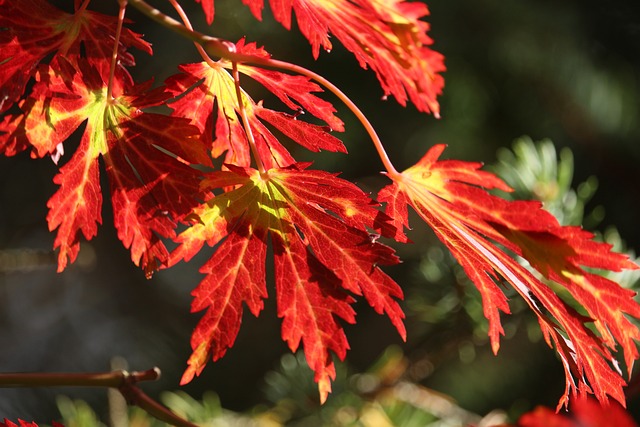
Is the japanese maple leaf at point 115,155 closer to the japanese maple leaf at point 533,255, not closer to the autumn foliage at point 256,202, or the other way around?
the autumn foliage at point 256,202

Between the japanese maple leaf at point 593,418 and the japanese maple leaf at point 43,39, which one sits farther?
the japanese maple leaf at point 43,39

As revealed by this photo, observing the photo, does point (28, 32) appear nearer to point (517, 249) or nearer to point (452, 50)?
point (517, 249)

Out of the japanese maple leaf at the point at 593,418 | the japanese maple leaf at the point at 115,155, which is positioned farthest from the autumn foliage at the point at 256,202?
the japanese maple leaf at the point at 593,418

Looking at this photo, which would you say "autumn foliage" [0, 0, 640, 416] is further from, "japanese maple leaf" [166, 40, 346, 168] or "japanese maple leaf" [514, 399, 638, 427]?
"japanese maple leaf" [514, 399, 638, 427]

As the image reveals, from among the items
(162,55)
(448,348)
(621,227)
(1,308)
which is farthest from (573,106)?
(1,308)

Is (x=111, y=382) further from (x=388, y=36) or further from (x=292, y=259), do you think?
(x=388, y=36)

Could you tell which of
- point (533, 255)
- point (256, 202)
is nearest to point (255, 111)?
point (256, 202)
